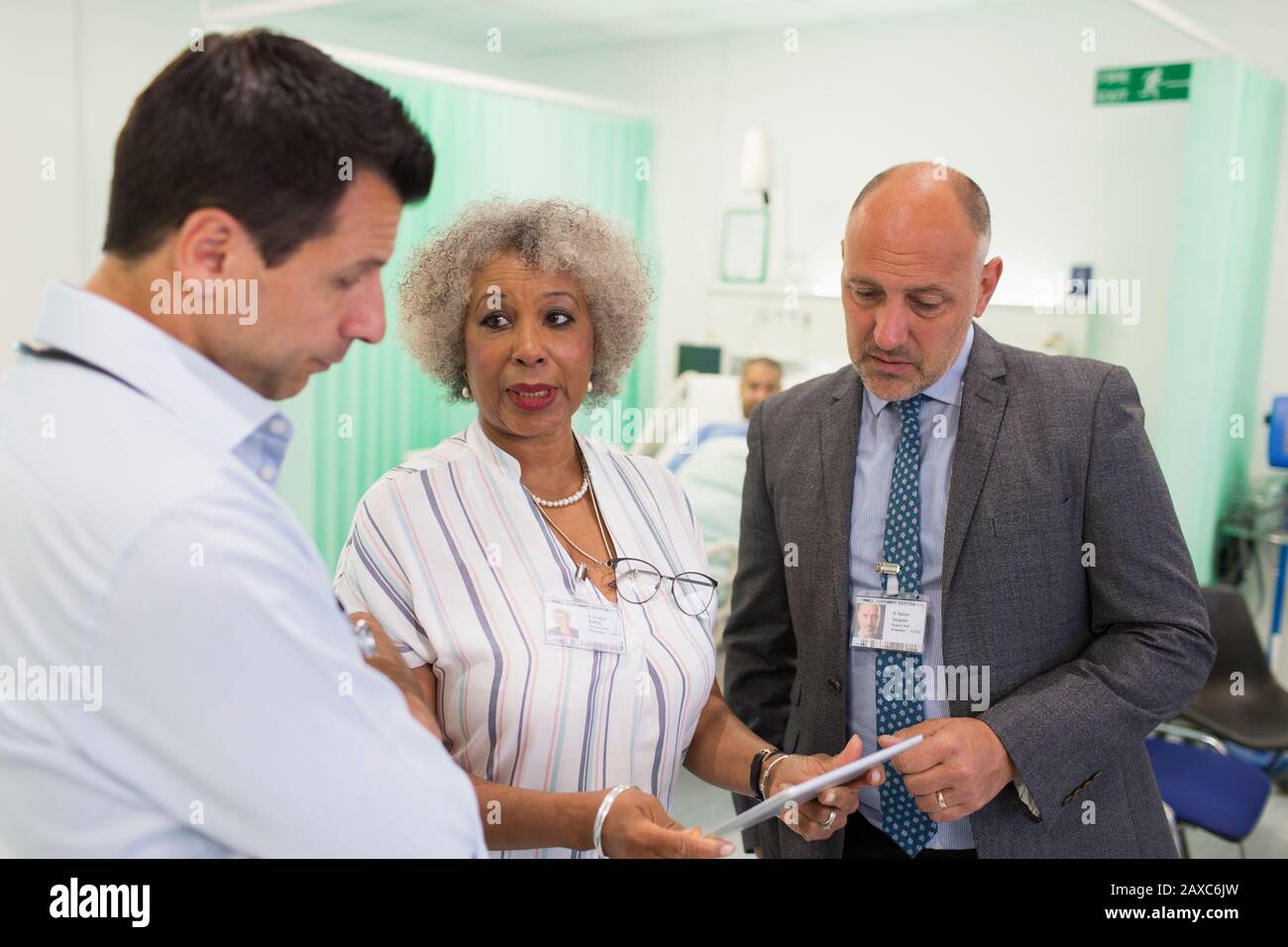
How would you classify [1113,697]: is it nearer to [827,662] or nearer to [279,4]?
[827,662]

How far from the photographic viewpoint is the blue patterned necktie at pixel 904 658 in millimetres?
1643

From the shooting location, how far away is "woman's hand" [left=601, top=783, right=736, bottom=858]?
1235mm

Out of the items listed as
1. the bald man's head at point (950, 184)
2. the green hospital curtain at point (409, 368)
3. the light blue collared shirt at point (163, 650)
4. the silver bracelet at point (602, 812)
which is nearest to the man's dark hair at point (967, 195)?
the bald man's head at point (950, 184)

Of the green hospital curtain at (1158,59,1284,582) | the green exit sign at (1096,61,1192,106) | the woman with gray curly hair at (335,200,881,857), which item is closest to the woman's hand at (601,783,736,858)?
the woman with gray curly hair at (335,200,881,857)

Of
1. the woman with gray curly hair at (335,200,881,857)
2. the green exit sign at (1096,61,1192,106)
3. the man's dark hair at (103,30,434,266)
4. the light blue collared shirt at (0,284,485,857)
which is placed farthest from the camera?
the green exit sign at (1096,61,1192,106)

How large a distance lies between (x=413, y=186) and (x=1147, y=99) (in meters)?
4.32

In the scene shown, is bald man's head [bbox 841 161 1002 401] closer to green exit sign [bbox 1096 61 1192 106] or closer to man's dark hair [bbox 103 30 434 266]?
man's dark hair [bbox 103 30 434 266]

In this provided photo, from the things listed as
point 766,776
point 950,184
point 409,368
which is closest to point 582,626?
point 766,776

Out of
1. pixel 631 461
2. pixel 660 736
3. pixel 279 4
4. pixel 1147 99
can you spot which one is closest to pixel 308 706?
pixel 660 736

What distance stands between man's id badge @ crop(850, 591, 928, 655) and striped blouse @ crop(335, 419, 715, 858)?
242 mm

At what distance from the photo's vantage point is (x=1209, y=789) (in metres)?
3.02

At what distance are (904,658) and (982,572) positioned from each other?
7.1 inches

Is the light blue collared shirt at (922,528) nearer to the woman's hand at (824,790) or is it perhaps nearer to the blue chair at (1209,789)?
the woman's hand at (824,790)

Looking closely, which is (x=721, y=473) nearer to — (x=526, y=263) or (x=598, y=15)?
(x=598, y=15)
